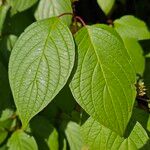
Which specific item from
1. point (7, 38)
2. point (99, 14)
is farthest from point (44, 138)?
point (99, 14)

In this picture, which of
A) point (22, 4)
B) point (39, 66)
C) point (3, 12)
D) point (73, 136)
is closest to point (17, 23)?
point (3, 12)

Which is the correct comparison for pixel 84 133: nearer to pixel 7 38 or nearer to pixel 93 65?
pixel 93 65

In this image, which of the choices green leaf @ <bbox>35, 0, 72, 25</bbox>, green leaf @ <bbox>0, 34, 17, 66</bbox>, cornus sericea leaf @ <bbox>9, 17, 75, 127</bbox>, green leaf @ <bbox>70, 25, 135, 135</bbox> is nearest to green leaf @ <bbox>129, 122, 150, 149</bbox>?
green leaf @ <bbox>70, 25, 135, 135</bbox>

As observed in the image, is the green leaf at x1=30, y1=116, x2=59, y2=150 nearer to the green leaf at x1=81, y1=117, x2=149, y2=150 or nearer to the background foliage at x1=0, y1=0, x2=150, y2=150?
the background foliage at x1=0, y1=0, x2=150, y2=150

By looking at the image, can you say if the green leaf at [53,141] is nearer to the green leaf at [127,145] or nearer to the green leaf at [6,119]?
the green leaf at [6,119]

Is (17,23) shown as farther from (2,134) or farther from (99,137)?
(99,137)

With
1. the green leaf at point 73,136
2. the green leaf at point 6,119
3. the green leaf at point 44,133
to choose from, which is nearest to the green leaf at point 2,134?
the green leaf at point 6,119
